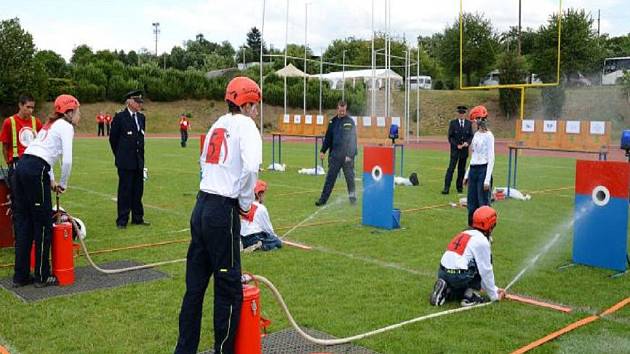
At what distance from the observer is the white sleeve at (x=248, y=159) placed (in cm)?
449

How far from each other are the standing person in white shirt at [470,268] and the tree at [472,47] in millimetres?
31179

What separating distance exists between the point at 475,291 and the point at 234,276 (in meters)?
3.15

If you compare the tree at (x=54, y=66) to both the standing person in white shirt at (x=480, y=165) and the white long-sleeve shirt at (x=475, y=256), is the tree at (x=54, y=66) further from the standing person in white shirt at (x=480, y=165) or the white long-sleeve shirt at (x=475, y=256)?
the white long-sleeve shirt at (x=475, y=256)

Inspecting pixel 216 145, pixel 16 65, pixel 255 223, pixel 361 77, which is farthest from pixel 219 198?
pixel 16 65

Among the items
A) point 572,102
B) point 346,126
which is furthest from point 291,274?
point 572,102

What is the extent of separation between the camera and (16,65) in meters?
48.2

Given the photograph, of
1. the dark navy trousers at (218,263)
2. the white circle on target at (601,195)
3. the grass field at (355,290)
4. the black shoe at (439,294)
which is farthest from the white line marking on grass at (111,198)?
the dark navy trousers at (218,263)

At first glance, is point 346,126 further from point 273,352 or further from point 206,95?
point 206,95

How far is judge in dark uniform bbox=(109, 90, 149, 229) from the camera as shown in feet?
36.1

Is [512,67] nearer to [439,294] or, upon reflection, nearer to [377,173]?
[377,173]

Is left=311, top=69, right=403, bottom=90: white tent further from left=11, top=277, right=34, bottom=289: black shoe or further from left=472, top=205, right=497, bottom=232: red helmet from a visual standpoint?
left=11, top=277, right=34, bottom=289: black shoe

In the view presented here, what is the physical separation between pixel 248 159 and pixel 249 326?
1285mm

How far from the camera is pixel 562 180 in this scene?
1900cm

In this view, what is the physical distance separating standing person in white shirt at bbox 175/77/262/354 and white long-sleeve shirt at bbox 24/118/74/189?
299 centimetres
